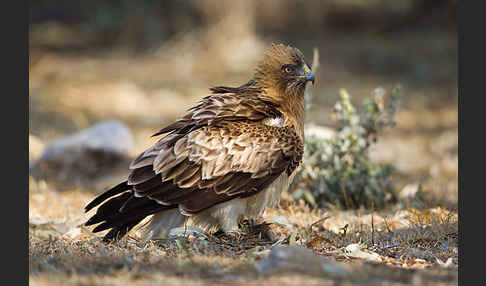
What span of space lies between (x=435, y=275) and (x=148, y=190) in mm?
2047

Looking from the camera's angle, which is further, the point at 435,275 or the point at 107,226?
the point at 107,226

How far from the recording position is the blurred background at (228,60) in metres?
10.9

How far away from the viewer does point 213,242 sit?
169 inches

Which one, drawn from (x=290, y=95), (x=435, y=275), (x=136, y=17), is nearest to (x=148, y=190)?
(x=290, y=95)

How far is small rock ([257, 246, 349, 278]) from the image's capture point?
314 cm

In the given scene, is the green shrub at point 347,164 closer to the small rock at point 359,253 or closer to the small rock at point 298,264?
the small rock at point 359,253

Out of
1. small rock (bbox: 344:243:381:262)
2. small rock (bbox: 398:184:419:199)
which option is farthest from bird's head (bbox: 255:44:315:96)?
small rock (bbox: 398:184:419:199)

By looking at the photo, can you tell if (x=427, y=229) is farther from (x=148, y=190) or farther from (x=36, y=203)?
→ (x=36, y=203)

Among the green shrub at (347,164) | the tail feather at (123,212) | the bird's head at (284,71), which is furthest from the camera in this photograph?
the green shrub at (347,164)

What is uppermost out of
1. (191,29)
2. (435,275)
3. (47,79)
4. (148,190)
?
(191,29)

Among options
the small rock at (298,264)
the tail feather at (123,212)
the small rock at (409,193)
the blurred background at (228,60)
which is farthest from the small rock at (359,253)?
the blurred background at (228,60)

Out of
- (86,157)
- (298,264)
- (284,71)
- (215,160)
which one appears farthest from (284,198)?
(298,264)

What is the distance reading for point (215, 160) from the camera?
4453 mm

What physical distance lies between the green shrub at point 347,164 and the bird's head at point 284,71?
1593 millimetres
